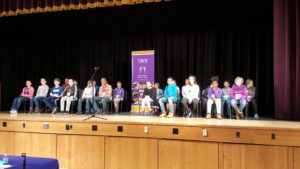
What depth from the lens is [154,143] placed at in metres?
4.33

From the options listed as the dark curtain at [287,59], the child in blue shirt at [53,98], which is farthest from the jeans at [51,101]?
the dark curtain at [287,59]

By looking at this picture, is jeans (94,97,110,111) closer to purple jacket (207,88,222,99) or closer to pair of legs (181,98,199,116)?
pair of legs (181,98,199,116)

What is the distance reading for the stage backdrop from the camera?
8.29 m

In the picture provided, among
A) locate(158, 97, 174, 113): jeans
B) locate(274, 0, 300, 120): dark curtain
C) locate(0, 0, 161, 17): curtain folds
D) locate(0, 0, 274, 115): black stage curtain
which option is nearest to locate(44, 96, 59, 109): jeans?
locate(0, 0, 274, 115): black stage curtain

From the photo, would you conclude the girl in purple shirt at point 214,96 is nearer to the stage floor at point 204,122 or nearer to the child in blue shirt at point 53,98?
the stage floor at point 204,122

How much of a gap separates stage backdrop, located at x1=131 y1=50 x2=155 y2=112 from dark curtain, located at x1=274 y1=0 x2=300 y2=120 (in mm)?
3612

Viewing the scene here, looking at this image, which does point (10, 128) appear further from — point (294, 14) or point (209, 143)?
point (294, 14)

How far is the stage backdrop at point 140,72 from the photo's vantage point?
27.2ft

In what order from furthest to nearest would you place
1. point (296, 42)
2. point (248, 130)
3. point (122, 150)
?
1. point (296, 42)
2. point (122, 150)
3. point (248, 130)

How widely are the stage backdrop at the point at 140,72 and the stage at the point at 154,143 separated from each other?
3.55 metres

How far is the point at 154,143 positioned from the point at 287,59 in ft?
10.7

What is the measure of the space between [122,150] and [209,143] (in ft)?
4.44

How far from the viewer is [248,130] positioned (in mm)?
3951

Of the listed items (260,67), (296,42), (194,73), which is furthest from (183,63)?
(296,42)
